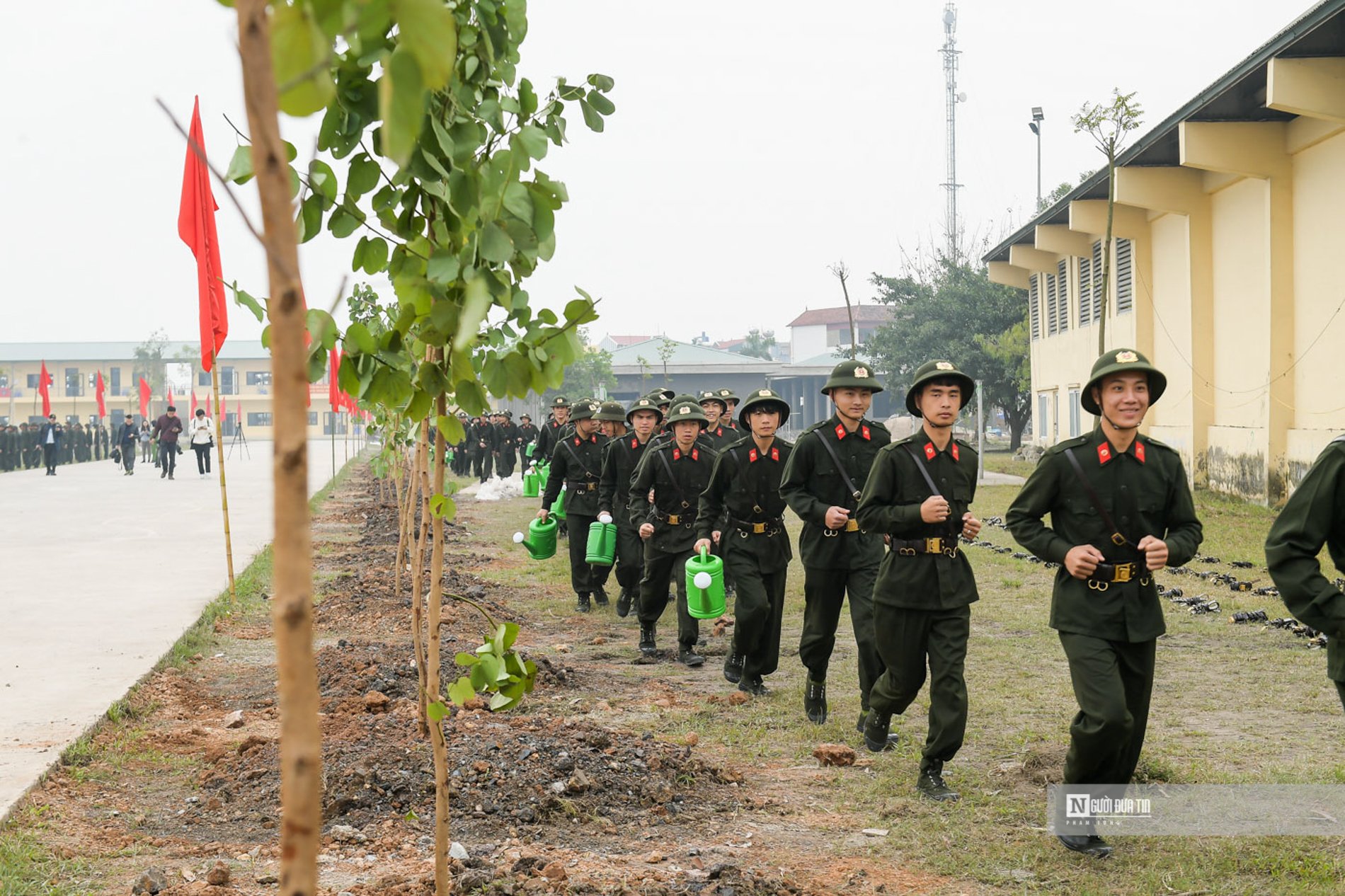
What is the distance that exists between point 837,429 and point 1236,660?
3855mm

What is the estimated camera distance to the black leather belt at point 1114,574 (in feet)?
17.2

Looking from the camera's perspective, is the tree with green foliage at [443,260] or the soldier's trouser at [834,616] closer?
the tree with green foliage at [443,260]

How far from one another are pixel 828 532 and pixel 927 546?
143 cm

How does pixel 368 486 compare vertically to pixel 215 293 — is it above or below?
below

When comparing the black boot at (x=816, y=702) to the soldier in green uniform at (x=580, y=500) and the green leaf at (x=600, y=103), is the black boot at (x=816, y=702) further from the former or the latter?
the soldier in green uniform at (x=580, y=500)

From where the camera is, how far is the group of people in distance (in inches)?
202

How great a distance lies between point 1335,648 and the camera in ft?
14.2

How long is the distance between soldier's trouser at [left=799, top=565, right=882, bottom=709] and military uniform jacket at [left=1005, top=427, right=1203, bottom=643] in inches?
83.9

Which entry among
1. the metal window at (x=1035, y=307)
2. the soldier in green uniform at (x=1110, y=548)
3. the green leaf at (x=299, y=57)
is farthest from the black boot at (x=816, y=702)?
the metal window at (x=1035, y=307)

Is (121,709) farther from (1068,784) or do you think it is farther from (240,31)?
(240,31)

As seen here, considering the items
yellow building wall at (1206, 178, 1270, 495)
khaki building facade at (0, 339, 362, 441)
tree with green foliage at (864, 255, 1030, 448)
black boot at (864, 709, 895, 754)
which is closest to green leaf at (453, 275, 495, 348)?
black boot at (864, 709, 895, 754)

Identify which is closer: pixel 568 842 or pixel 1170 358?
pixel 568 842

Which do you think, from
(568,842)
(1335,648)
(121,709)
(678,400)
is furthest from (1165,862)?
(678,400)

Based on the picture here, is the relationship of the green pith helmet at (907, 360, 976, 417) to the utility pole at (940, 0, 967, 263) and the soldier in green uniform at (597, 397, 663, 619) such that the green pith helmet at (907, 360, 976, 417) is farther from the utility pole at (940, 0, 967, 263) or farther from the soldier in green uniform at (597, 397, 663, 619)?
the utility pole at (940, 0, 967, 263)
